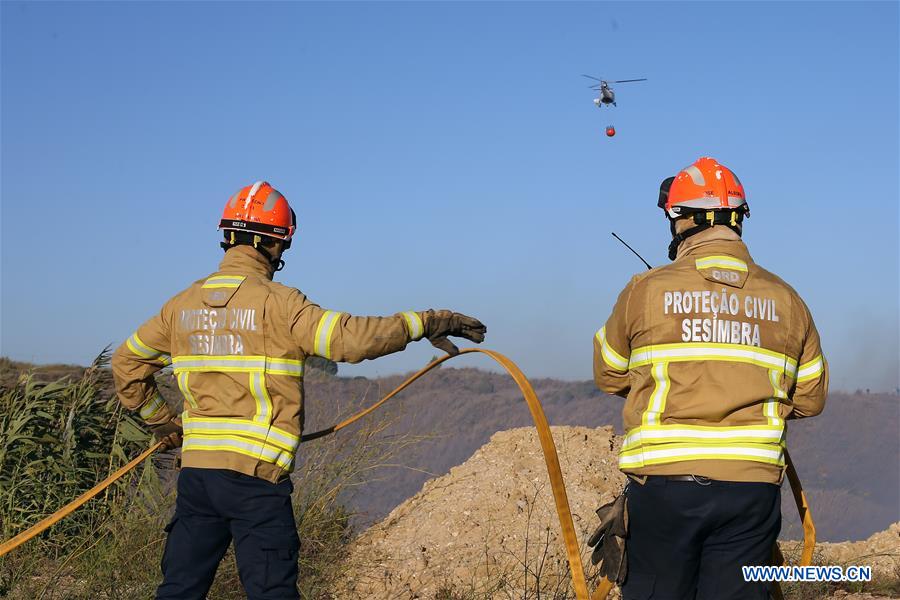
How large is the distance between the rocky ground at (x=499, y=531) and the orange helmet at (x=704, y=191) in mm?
3209

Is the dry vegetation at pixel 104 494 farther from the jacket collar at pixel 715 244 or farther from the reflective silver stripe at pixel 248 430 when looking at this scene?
the jacket collar at pixel 715 244

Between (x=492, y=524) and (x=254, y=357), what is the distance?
4.66m

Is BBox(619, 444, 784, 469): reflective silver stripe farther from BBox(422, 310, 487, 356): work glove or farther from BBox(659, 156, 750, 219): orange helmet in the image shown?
BBox(422, 310, 487, 356): work glove

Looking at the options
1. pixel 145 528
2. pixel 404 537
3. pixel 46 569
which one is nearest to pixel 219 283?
pixel 145 528

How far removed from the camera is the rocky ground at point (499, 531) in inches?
301

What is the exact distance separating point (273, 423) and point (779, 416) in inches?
87.3

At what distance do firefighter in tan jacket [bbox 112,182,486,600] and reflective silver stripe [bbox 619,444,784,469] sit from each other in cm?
136

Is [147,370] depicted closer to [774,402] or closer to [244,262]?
[244,262]

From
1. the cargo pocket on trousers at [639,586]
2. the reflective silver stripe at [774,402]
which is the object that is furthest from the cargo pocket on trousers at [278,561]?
the reflective silver stripe at [774,402]

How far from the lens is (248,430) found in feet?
14.5

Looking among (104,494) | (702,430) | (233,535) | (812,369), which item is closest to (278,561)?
(233,535)

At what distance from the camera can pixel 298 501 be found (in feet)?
26.0

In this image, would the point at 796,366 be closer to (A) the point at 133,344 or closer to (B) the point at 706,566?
(B) the point at 706,566

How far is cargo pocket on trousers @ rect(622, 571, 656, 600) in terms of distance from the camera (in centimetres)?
395
